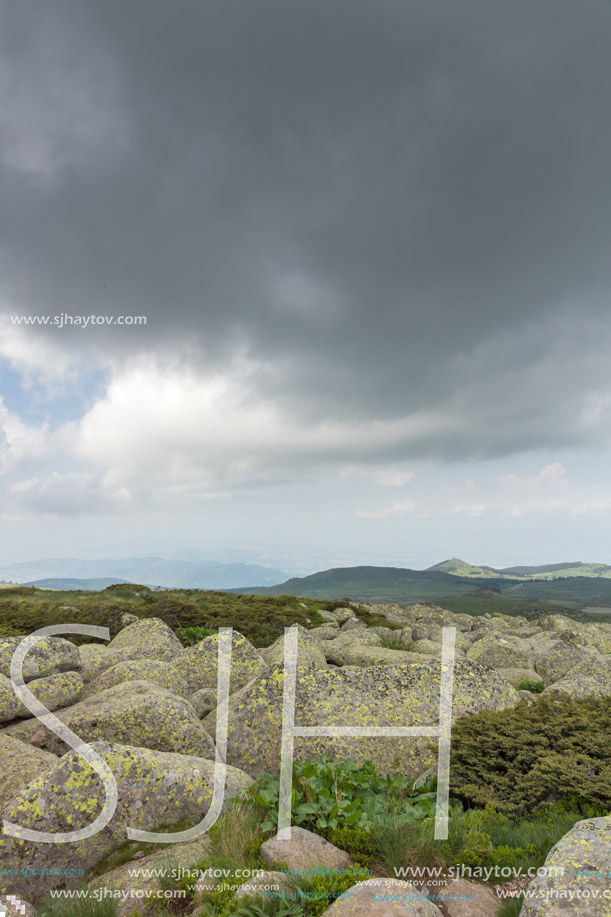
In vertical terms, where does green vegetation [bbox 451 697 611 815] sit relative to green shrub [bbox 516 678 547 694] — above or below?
above

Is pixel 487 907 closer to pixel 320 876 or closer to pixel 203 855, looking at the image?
pixel 320 876

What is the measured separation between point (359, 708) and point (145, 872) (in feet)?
17.6

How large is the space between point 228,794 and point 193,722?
235 centimetres

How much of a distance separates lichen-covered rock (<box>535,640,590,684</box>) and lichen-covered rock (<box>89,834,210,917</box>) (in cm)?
2037

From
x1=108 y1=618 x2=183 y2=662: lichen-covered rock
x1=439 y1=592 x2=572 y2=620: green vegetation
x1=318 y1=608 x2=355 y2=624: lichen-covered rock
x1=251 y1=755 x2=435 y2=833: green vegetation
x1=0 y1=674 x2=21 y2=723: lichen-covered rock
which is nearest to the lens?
x1=251 y1=755 x2=435 y2=833: green vegetation

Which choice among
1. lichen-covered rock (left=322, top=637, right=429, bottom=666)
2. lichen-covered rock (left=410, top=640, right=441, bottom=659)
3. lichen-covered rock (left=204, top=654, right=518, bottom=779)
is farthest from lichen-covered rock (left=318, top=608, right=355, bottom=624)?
lichen-covered rock (left=204, top=654, right=518, bottom=779)

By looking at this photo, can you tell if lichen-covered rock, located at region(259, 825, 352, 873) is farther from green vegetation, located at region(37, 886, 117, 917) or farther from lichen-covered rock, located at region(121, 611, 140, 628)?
lichen-covered rock, located at region(121, 611, 140, 628)

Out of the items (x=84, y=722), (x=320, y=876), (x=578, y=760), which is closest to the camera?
(x=320, y=876)

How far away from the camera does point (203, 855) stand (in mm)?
6113

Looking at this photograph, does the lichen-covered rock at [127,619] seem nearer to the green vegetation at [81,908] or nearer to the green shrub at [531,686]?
the green shrub at [531,686]

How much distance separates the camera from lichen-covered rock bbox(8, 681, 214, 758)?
9.05 meters

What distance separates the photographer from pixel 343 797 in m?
6.76

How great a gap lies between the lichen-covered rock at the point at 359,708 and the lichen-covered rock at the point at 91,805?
1.90 meters

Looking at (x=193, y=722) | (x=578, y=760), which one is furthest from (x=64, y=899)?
(x=578, y=760)
